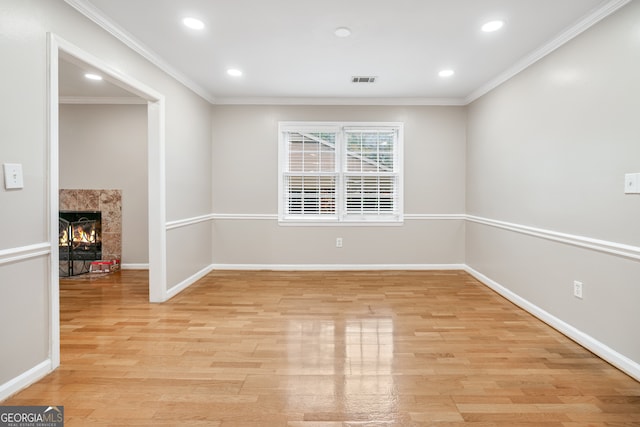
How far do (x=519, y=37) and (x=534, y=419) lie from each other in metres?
3.05

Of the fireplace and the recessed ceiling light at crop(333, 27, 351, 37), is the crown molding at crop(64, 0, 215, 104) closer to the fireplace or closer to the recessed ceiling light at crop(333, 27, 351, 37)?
the recessed ceiling light at crop(333, 27, 351, 37)

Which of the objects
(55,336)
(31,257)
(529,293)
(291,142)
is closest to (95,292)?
(55,336)

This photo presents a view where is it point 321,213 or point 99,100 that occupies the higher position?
point 99,100

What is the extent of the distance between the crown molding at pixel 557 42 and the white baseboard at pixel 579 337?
2.43m

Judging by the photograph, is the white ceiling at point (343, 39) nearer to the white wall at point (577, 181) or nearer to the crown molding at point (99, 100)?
the white wall at point (577, 181)

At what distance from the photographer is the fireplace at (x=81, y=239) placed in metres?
5.32

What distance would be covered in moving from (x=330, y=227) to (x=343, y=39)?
2867mm

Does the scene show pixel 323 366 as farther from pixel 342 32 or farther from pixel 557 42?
pixel 557 42

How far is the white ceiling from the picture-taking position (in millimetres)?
2686

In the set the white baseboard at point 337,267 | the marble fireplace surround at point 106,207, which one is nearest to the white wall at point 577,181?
the white baseboard at point 337,267

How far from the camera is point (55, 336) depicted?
2.40 meters

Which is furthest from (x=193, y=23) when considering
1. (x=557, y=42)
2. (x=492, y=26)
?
(x=557, y=42)

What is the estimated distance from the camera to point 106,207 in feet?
18.3

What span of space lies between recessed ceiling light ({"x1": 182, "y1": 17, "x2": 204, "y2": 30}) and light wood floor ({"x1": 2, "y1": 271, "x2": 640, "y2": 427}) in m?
2.64
